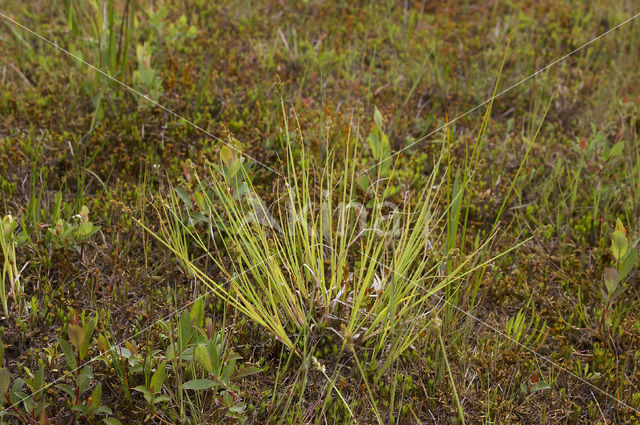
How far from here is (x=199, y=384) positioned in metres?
1.91

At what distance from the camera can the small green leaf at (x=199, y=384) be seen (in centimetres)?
190

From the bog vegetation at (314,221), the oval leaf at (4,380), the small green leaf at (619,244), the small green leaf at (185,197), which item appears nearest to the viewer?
the oval leaf at (4,380)

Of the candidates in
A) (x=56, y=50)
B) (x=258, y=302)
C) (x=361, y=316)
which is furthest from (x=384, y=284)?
(x=56, y=50)

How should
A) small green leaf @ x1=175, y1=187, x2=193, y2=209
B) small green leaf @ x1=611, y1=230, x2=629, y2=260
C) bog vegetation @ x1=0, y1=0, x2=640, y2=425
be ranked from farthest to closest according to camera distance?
small green leaf @ x1=175, y1=187, x2=193, y2=209 < small green leaf @ x1=611, y1=230, x2=629, y2=260 < bog vegetation @ x1=0, y1=0, x2=640, y2=425

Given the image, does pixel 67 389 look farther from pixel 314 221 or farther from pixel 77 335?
pixel 314 221

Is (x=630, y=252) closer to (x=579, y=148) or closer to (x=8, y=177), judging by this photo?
(x=579, y=148)

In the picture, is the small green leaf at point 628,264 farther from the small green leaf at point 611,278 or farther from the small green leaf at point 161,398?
the small green leaf at point 161,398

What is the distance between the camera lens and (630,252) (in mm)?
2432

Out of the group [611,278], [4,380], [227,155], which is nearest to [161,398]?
[4,380]

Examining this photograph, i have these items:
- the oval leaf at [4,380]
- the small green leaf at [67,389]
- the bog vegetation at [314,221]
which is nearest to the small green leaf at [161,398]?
the bog vegetation at [314,221]

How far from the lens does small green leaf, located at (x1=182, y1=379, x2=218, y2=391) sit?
1904 mm

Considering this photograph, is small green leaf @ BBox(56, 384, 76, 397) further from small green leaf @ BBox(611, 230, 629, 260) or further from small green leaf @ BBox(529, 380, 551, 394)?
small green leaf @ BBox(611, 230, 629, 260)

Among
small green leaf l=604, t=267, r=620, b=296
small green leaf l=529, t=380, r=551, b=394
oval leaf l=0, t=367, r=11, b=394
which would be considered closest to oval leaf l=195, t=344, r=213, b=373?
oval leaf l=0, t=367, r=11, b=394

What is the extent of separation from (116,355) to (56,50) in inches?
102
